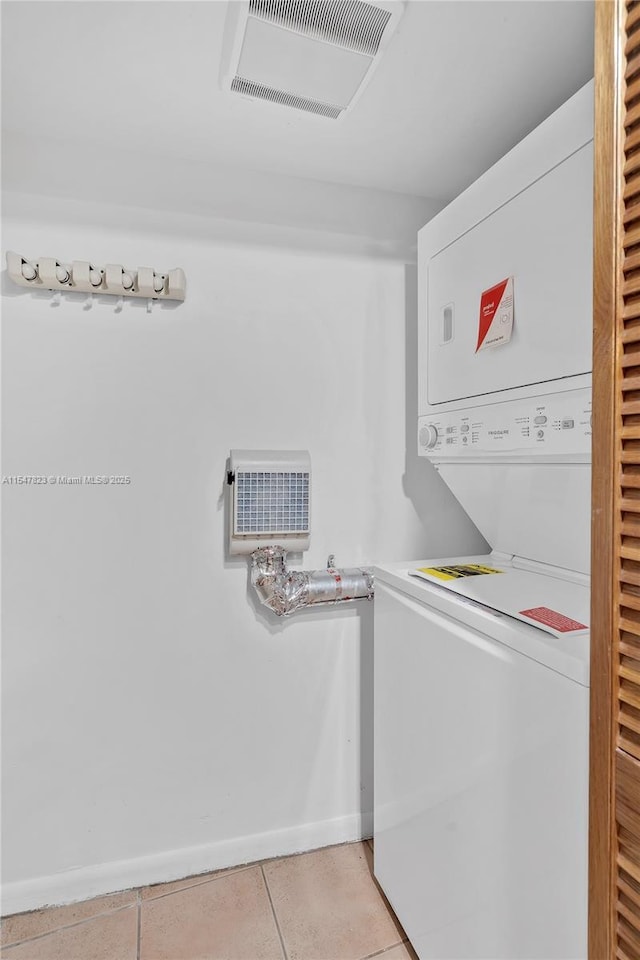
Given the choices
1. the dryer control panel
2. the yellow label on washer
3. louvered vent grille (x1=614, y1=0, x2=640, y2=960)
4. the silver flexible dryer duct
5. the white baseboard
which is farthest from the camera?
the silver flexible dryer duct

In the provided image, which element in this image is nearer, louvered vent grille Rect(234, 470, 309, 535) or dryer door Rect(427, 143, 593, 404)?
dryer door Rect(427, 143, 593, 404)

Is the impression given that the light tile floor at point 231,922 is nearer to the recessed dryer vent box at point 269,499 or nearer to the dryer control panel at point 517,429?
the recessed dryer vent box at point 269,499

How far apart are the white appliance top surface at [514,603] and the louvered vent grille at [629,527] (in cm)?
14

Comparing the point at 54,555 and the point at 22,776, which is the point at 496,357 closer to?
the point at 54,555

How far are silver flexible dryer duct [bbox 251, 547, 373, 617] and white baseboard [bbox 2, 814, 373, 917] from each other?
871mm

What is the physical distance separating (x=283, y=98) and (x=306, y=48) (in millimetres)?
208

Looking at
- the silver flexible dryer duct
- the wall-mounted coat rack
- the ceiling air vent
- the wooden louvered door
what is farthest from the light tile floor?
the ceiling air vent

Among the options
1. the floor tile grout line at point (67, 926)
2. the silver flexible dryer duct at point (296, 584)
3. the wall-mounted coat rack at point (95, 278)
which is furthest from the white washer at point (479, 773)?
the wall-mounted coat rack at point (95, 278)

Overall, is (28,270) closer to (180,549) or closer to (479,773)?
(180,549)

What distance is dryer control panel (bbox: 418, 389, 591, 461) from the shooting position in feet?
3.79

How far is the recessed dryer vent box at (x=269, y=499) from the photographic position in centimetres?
178

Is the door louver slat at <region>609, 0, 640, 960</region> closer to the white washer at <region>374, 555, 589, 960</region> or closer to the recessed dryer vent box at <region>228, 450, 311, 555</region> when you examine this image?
the white washer at <region>374, 555, 589, 960</region>

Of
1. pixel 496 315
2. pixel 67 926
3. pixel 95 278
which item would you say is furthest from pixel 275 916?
pixel 95 278

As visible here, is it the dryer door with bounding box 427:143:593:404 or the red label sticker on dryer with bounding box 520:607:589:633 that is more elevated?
the dryer door with bounding box 427:143:593:404
